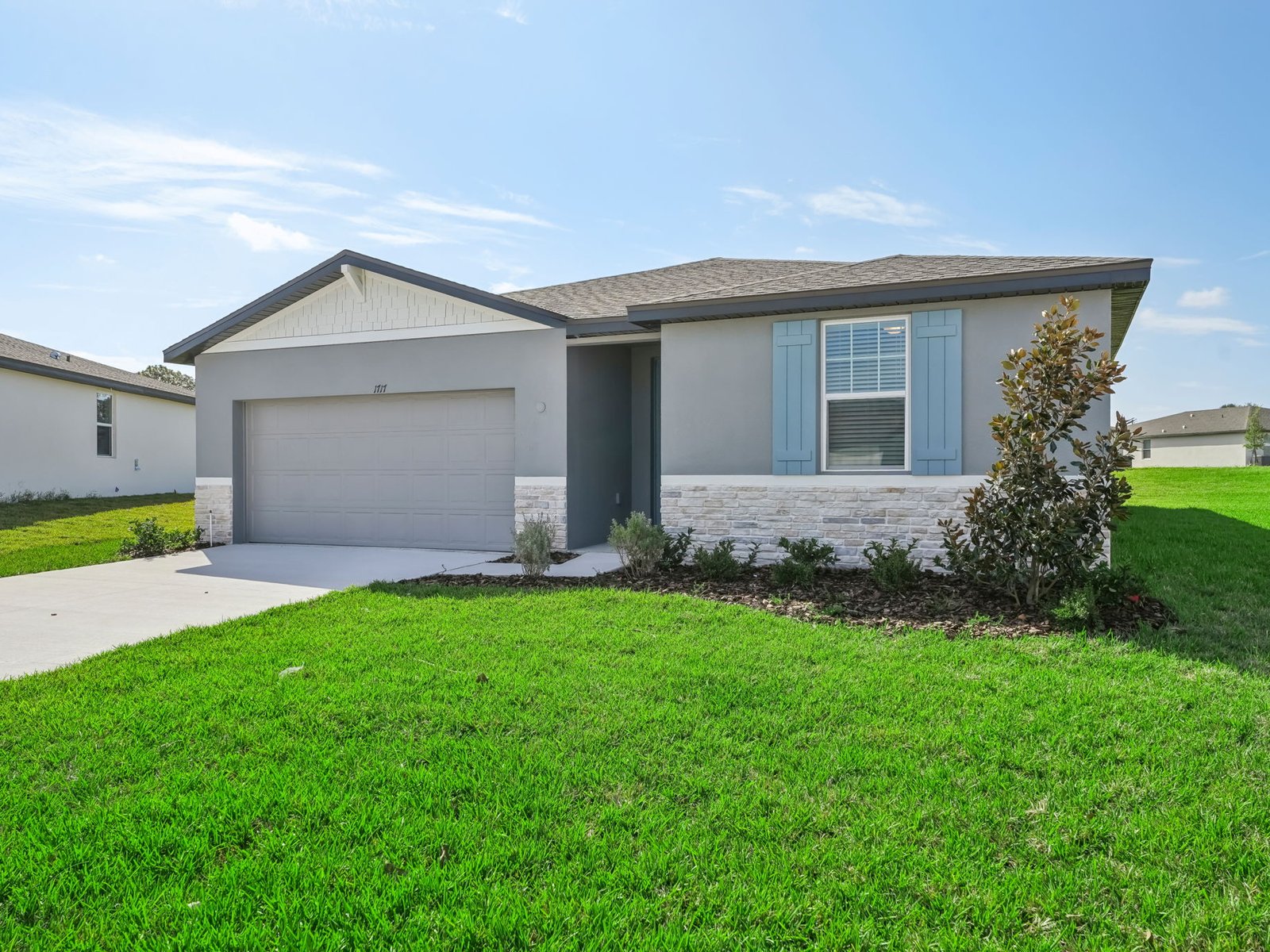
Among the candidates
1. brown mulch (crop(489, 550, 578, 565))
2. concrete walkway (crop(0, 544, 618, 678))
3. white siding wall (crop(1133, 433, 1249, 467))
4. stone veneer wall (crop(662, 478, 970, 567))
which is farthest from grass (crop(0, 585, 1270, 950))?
white siding wall (crop(1133, 433, 1249, 467))

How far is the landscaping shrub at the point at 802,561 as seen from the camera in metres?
7.73

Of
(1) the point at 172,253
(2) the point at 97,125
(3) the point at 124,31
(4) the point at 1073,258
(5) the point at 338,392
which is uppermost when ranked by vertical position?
(3) the point at 124,31

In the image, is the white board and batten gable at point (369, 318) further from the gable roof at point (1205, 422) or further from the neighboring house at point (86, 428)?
the gable roof at point (1205, 422)

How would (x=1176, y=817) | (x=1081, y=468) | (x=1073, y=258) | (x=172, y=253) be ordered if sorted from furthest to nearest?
(x=172, y=253) → (x=1073, y=258) → (x=1081, y=468) → (x=1176, y=817)

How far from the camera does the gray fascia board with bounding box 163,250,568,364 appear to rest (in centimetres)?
1058

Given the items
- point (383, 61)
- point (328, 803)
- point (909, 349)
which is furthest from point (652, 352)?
point (328, 803)

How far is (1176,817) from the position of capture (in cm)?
303

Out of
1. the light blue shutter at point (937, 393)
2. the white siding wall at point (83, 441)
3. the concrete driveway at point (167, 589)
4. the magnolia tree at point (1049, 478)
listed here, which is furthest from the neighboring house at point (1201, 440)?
the white siding wall at point (83, 441)

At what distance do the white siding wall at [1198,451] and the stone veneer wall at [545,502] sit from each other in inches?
1861

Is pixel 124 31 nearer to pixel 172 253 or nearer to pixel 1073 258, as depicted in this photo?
pixel 172 253

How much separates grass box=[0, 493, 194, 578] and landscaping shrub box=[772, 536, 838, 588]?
9632 millimetres

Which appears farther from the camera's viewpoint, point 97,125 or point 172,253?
point 172,253

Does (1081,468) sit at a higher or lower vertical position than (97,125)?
lower

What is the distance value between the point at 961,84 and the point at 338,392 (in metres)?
10.1
